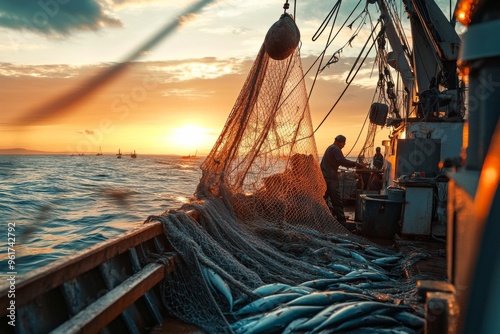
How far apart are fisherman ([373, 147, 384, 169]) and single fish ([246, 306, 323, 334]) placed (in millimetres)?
17549

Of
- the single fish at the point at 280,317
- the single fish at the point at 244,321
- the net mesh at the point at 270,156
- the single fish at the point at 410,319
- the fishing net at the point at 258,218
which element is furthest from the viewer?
the net mesh at the point at 270,156

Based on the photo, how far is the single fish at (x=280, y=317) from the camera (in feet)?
12.8

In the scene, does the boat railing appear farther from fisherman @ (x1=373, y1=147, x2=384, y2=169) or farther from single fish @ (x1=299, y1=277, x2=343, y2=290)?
fisherman @ (x1=373, y1=147, x2=384, y2=169)

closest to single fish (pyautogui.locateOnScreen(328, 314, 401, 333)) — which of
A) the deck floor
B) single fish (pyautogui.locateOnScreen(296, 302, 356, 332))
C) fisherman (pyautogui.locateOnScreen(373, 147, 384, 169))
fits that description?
single fish (pyautogui.locateOnScreen(296, 302, 356, 332))

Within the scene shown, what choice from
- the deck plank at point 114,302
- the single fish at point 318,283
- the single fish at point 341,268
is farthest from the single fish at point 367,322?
the single fish at point 341,268

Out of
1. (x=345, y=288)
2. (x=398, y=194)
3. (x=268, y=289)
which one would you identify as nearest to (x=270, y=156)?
(x=398, y=194)

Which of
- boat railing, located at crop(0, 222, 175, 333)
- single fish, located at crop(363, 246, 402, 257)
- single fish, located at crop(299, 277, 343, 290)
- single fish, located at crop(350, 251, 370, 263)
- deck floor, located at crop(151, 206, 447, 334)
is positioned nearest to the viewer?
boat railing, located at crop(0, 222, 175, 333)

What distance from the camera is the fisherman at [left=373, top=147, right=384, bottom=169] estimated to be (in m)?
20.7

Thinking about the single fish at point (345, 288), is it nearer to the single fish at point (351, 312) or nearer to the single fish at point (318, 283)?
the single fish at point (318, 283)

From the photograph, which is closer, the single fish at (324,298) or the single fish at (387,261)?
the single fish at (324,298)

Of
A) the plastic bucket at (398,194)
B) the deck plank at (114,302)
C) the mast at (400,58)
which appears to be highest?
the mast at (400,58)

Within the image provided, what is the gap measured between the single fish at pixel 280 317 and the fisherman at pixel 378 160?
17549mm

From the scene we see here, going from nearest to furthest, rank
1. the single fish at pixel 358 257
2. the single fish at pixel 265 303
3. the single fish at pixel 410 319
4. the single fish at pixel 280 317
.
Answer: the single fish at pixel 410 319 → the single fish at pixel 280 317 → the single fish at pixel 265 303 → the single fish at pixel 358 257

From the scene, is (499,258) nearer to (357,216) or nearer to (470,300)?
(470,300)
